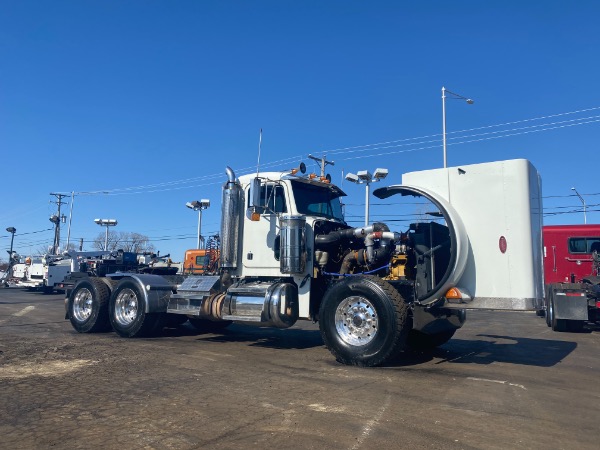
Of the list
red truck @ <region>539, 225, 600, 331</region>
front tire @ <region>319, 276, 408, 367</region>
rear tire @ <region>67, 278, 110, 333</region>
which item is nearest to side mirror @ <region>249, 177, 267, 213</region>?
front tire @ <region>319, 276, 408, 367</region>

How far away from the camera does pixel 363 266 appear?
28.7ft

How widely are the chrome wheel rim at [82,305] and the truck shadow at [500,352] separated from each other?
7531mm

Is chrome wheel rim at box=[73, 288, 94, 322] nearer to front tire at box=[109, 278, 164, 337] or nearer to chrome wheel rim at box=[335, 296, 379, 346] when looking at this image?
front tire at box=[109, 278, 164, 337]

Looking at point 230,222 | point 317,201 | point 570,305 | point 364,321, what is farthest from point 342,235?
point 570,305

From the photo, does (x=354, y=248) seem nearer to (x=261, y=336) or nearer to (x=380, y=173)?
(x=261, y=336)

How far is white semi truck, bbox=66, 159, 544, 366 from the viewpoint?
7.20 metres

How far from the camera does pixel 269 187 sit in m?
9.52

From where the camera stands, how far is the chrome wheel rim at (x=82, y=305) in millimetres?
11695

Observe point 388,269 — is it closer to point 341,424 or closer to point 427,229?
point 427,229

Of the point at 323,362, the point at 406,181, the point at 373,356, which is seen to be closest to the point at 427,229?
the point at 406,181

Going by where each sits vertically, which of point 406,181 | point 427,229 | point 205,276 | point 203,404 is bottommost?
point 203,404

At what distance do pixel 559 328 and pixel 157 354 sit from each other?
35.3 ft

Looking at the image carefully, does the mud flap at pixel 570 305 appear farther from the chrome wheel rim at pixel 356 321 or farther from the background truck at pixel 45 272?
the background truck at pixel 45 272

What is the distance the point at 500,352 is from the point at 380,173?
10420 millimetres
